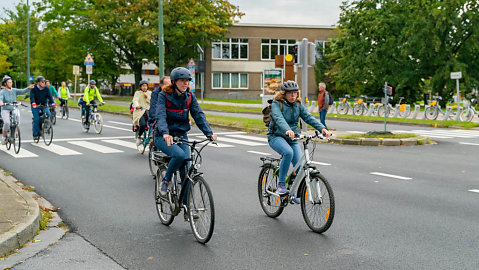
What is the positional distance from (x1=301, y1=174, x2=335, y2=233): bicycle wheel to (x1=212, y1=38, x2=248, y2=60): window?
56.3 metres

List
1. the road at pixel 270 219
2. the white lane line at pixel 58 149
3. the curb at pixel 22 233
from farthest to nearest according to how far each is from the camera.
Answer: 1. the white lane line at pixel 58 149
2. the curb at pixel 22 233
3. the road at pixel 270 219

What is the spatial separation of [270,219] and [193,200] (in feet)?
4.44

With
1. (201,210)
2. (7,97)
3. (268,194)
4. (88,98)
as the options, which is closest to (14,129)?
(7,97)

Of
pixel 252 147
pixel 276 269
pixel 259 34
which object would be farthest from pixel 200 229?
pixel 259 34

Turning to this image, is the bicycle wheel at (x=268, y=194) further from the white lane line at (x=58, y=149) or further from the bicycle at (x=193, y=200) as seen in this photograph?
the white lane line at (x=58, y=149)

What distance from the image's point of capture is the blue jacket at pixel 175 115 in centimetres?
600

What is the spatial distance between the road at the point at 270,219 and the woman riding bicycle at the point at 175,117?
0.82 metres

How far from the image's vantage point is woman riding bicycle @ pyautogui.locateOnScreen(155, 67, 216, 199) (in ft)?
19.5

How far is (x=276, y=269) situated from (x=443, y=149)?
11346 mm

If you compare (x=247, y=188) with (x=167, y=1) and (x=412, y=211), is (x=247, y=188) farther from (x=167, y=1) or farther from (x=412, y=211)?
Result: (x=167, y=1)

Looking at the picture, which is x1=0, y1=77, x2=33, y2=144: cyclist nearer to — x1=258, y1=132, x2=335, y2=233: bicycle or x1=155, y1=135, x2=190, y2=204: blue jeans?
x1=155, y1=135, x2=190, y2=204: blue jeans

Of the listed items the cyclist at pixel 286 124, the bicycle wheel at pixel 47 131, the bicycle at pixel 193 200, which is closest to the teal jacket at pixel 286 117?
the cyclist at pixel 286 124

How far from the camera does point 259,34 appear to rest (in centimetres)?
6169

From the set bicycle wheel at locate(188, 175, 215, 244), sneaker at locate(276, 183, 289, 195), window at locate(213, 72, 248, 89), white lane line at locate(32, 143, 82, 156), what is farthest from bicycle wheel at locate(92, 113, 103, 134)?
window at locate(213, 72, 248, 89)
